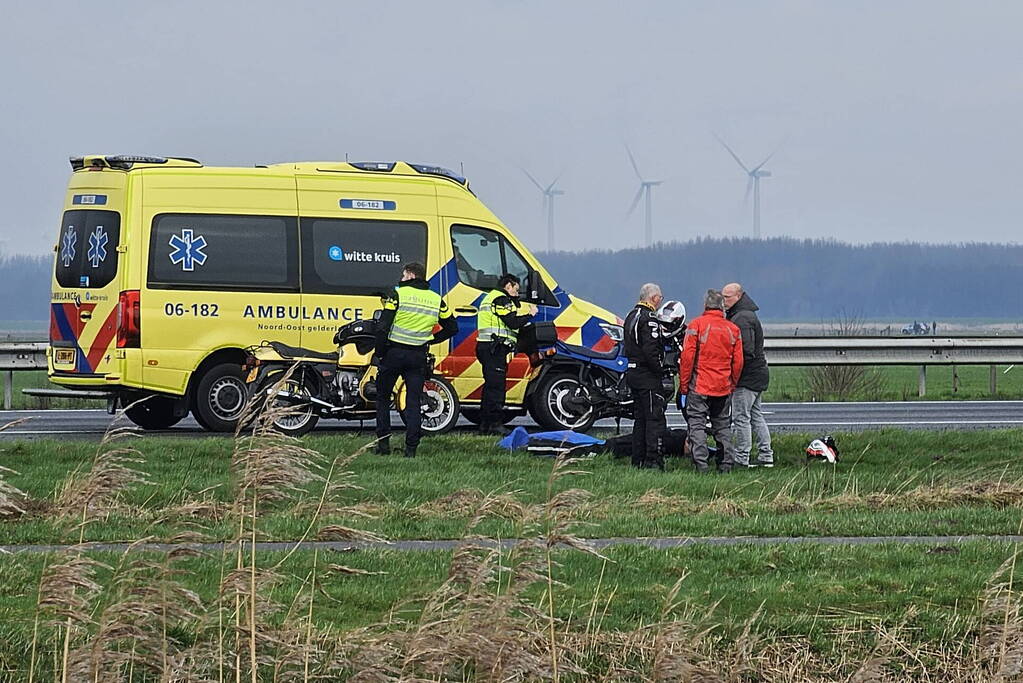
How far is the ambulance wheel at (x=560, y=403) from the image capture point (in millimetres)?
16719

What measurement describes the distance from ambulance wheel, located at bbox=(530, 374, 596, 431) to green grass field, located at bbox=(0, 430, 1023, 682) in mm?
3773

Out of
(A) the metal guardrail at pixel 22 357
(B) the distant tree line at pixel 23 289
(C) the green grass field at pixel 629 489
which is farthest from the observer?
(B) the distant tree line at pixel 23 289

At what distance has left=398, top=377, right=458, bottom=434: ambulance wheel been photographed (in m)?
16.2

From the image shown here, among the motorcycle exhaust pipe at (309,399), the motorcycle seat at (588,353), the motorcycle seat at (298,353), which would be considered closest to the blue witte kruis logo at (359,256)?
the motorcycle seat at (298,353)

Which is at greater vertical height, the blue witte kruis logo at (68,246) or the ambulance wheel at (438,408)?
the blue witte kruis logo at (68,246)

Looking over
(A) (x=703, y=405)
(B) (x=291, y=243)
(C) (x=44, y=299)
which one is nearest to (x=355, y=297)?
(B) (x=291, y=243)

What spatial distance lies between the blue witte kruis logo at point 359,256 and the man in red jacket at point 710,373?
13.6 feet

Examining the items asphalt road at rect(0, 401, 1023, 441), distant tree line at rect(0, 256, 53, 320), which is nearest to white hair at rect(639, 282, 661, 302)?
asphalt road at rect(0, 401, 1023, 441)

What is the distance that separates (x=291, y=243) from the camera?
54.6ft

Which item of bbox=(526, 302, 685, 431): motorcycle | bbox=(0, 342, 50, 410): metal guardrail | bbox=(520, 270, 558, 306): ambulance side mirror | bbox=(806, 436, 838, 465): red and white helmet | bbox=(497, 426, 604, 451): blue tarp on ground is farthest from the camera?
bbox=(0, 342, 50, 410): metal guardrail

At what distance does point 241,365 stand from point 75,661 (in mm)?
10027

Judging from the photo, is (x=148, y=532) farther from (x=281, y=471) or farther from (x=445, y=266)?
(x=445, y=266)

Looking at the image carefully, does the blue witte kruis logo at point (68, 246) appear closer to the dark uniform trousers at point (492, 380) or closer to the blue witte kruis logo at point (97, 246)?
the blue witte kruis logo at point (97, 246)

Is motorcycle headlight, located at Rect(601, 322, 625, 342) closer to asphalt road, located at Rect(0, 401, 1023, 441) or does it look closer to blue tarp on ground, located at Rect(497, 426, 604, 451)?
asphalt road, located at Rect(0, 401, 1023, 441)
